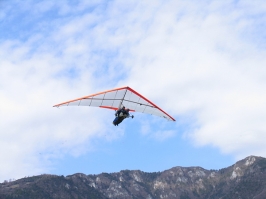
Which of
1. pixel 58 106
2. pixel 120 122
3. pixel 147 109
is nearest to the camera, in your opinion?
pixel 58 106

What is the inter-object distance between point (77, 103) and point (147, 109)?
28.6 feet

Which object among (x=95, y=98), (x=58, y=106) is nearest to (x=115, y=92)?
(x=95, y=98)

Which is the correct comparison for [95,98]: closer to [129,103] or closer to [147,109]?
[129,103]

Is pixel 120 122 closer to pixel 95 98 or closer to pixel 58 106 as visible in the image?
pixel 95 98

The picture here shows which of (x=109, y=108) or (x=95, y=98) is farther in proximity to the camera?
(x=109, y=108)

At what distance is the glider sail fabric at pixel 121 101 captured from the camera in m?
38.5

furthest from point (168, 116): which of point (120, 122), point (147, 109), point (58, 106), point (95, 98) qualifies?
point (58, 106)

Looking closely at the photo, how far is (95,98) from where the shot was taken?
38.8 m

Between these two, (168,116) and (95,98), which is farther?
(168,116)

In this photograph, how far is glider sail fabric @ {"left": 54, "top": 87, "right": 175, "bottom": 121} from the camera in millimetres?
38469

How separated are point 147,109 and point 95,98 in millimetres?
7390

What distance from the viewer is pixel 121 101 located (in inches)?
1622

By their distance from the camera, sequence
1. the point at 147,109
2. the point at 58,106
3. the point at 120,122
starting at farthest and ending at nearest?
the point at 147,109, the point at 120,122, the point at 58,106

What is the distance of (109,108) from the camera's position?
4272 centimetres
